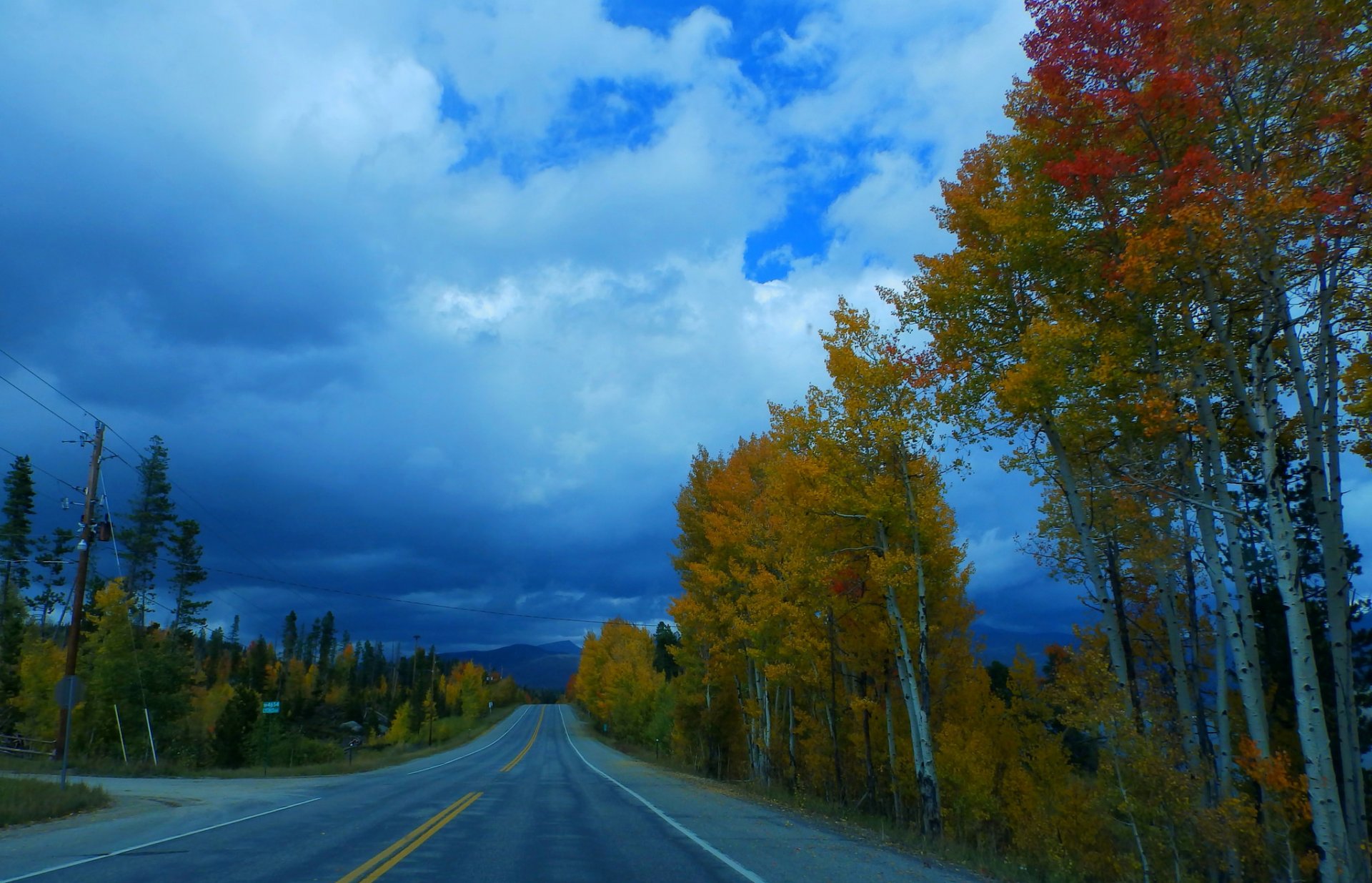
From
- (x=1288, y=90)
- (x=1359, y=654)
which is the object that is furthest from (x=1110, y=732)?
(x=1359, y=654)

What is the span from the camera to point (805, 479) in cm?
2075

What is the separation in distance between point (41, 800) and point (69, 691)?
473 cm

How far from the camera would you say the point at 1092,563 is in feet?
45.2

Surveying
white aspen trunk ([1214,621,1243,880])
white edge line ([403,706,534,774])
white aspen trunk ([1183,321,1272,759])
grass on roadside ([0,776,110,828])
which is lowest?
white edge line ([403,706,534,774])

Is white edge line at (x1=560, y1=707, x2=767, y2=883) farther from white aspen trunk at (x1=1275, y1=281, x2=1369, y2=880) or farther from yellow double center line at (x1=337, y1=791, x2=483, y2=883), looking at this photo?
white aspen trunk at (x1=1275, y1=281, x2=1369, y2=880)

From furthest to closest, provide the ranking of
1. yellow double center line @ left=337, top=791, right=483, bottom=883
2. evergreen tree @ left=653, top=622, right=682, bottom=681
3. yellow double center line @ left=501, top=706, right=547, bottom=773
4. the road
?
evergreen tree @ left=653, top=622, right=682, bottom=681 → yellow double center line @ left=501, top=706, right=547, bottom=773 → the road → yellow double center line @ left=337, top=791, right=483, bottom=883

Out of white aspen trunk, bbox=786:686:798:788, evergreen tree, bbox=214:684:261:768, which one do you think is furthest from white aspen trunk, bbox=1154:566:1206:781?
evergreen tree, bbox=214:684:261:768

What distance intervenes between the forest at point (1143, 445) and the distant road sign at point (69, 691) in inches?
751

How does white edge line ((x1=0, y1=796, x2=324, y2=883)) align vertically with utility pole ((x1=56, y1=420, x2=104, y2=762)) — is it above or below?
below

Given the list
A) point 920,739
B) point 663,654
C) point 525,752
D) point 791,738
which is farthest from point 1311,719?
point 663,654

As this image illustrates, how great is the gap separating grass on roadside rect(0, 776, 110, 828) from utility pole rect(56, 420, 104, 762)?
27.9ft

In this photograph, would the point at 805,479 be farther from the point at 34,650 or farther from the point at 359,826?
the point at 34,650

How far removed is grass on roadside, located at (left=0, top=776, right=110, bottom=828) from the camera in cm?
1448

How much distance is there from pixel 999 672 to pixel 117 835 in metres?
53.6
